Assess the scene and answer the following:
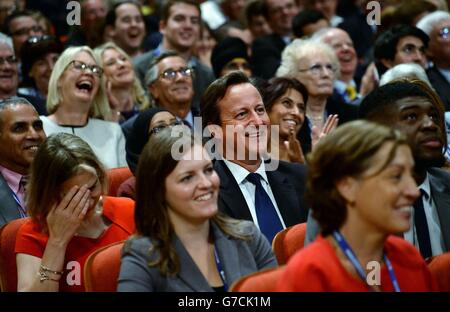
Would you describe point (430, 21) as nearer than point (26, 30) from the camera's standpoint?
Yes

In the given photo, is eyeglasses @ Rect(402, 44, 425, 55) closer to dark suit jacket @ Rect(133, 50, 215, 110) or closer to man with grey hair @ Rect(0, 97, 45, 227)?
dark suit jacket @ Rect(133, 50, 215, 110)

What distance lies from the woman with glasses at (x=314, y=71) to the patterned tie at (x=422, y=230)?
85.4 inches

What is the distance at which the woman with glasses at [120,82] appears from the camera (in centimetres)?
594

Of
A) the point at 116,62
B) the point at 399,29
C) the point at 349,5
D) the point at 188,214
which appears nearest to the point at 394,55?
the point at 399,29

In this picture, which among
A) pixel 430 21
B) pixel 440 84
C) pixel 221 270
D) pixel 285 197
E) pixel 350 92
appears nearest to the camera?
pixel 221 270

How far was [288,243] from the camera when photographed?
321 centimetres

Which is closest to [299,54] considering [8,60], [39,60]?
[39,60]

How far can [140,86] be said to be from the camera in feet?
20.2

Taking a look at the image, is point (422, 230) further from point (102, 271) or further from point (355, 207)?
point (102, 271)

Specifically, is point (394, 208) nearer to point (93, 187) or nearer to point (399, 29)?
point (93, 187)

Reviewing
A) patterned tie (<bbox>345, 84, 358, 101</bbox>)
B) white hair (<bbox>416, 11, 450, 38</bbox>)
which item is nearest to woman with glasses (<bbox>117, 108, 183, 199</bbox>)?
patterned tie (<bbox>345, 84, 358, 101</bbox>)

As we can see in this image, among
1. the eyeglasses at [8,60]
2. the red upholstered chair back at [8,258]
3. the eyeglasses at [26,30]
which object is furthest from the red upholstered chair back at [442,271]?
the eyeglasses at [26,30]

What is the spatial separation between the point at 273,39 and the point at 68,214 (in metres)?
4.24
